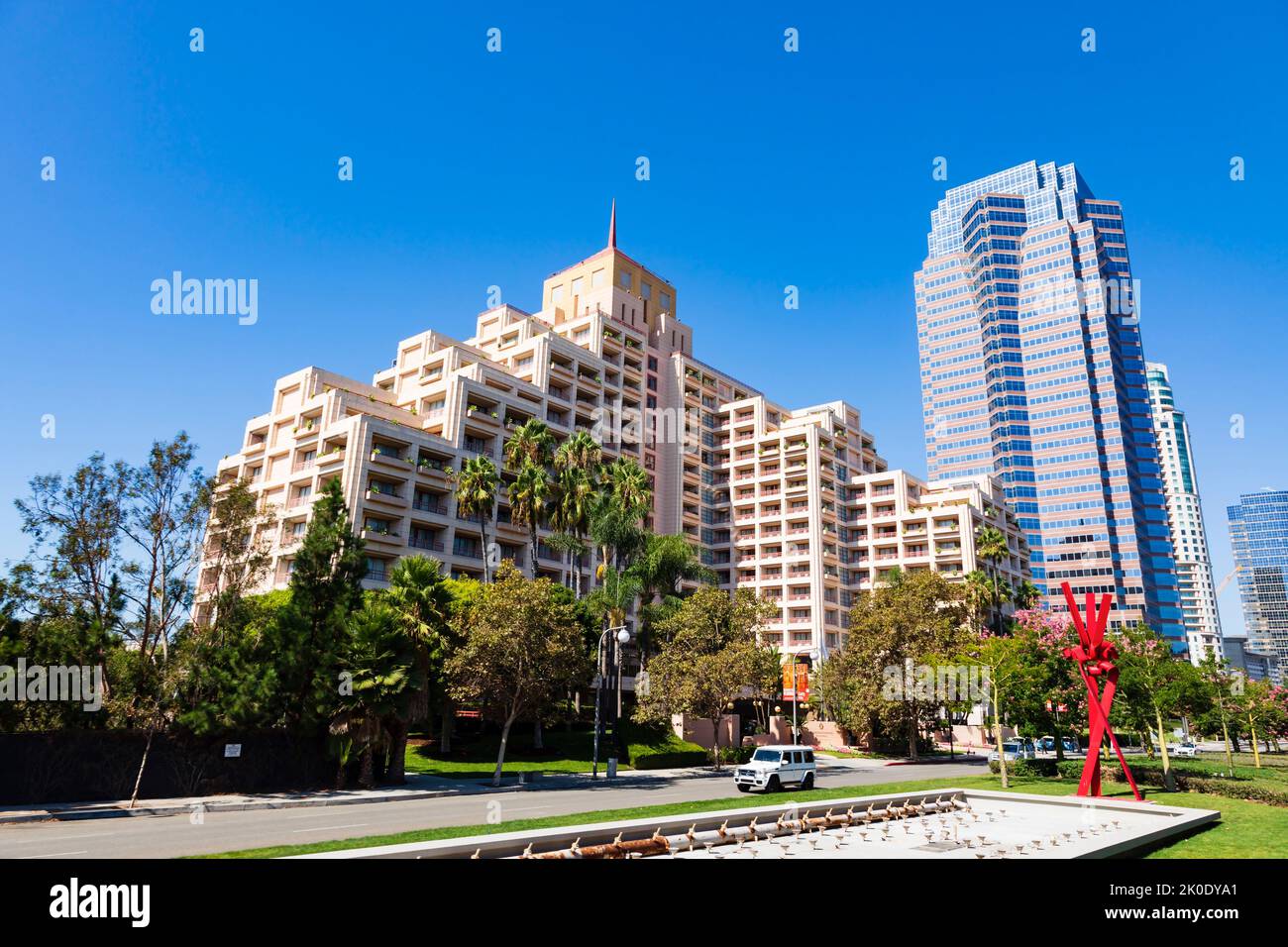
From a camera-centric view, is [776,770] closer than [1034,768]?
Yes

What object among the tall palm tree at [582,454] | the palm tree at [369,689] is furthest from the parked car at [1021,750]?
the tall palm tree at [582,454]

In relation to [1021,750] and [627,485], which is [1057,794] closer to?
[1021,750]

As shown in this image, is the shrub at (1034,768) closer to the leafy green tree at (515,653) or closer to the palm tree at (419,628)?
the leafy green tree at (515,653)

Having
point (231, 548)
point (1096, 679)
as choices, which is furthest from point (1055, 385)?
point (231, 548)

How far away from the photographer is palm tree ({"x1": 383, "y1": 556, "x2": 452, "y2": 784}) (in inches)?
1308

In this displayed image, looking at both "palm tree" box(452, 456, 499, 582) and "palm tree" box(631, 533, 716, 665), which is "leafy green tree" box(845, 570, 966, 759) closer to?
"palm tree" box(631, 533, 716, 665)

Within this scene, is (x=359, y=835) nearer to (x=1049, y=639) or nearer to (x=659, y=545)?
(x=1049, y=639)

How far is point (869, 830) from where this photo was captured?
62.4 ft

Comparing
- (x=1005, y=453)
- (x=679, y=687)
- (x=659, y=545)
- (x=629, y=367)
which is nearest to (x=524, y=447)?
(x=659, y=545)

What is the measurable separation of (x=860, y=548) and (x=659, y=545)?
47.6m

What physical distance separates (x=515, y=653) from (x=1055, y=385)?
14925 centimetres

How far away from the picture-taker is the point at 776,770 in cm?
3109
